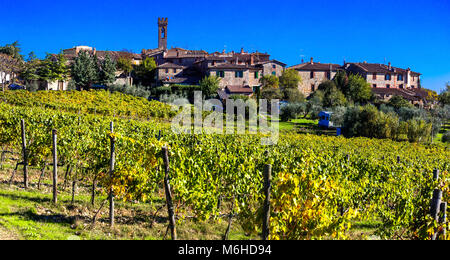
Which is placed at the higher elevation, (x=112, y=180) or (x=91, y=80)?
(x=91, y=80)

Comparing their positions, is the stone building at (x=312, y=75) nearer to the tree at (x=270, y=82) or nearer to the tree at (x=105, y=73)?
the tree at (x=270, y=82)

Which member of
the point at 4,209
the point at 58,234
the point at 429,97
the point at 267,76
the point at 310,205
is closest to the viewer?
the point at 310,205

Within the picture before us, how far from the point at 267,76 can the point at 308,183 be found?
171 feet

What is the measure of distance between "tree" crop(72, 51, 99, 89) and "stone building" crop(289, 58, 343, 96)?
34031mm

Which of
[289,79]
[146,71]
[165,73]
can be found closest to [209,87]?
[165,73]

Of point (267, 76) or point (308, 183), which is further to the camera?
point (267, 76)

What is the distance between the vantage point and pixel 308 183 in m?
5.46

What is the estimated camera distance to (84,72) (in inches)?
1937

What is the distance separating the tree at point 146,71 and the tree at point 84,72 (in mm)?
8410

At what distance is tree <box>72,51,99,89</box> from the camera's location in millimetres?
48938
